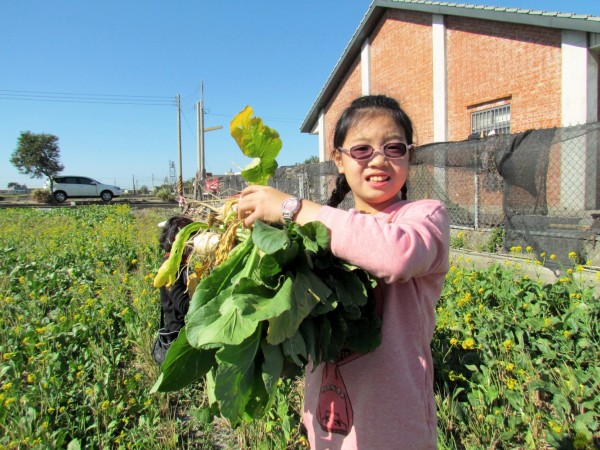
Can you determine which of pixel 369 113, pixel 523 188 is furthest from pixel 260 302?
pixel 523 188

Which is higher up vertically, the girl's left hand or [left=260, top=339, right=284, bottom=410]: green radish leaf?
the girl's left hand

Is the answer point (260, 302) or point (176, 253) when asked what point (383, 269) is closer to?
point (260, 302)

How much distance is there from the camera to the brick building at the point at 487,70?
8.72m

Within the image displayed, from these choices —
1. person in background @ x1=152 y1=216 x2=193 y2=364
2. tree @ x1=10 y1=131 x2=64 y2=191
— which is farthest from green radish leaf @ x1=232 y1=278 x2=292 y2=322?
tree @ x1=10 y1=131 x2=64 y2=191

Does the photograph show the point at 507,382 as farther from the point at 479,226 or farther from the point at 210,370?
the point at 479,226

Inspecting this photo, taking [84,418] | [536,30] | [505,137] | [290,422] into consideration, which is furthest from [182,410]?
[536,30]

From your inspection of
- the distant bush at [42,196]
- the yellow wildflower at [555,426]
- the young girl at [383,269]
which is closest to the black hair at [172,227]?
the young girl at [383,269]

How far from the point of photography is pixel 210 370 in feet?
3.79

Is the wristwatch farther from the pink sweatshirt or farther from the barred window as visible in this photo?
the barred window

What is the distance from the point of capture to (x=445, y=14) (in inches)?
491

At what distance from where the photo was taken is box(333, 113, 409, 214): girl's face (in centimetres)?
121

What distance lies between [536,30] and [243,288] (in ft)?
39.8

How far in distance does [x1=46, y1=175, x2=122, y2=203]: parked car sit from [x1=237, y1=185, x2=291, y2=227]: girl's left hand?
32301mm

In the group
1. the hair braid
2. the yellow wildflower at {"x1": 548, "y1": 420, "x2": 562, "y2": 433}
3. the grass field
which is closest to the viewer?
the hair braid
